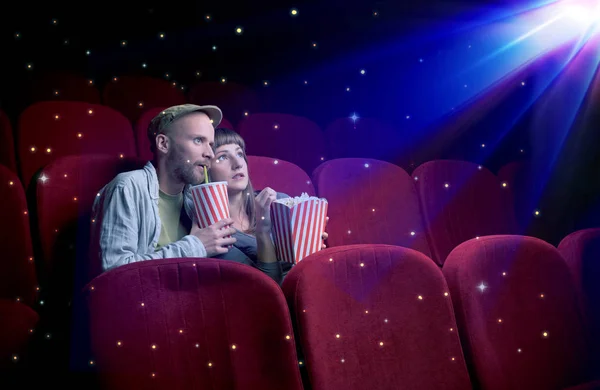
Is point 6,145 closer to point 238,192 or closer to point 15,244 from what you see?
point 15,244

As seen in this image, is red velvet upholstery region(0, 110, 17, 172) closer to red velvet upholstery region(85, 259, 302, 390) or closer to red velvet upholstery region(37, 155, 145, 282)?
red velvet upholstery region(37, 155, 145, 282)

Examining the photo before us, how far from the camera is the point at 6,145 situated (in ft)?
2.48

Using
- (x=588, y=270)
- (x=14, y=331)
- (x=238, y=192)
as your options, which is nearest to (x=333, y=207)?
(x=238, y=192)

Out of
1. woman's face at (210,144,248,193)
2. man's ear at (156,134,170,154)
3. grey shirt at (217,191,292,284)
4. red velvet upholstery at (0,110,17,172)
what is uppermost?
red velvet upholstery at (0,110,17,172)

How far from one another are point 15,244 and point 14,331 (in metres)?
0.12

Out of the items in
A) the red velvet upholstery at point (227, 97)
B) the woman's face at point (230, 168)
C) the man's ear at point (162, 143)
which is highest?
the red velvet upholstery at point (227, 97)

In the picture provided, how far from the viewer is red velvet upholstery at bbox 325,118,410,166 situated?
1144mm

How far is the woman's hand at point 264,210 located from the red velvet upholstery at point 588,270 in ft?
1.17

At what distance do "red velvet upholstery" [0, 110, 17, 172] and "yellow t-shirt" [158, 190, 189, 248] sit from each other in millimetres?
277

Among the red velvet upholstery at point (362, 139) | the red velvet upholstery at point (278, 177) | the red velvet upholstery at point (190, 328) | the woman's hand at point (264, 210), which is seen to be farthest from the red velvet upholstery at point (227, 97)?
the red velvet upholstery at point (190, 328)

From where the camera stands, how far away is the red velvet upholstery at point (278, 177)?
84cm

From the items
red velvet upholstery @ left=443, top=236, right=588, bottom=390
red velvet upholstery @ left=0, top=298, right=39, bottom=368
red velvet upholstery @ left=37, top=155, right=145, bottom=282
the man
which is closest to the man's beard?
the man

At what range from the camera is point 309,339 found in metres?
0.43

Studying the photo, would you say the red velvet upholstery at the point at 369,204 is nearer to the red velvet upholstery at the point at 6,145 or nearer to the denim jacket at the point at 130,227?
the denim jacket at the point at 130,227
